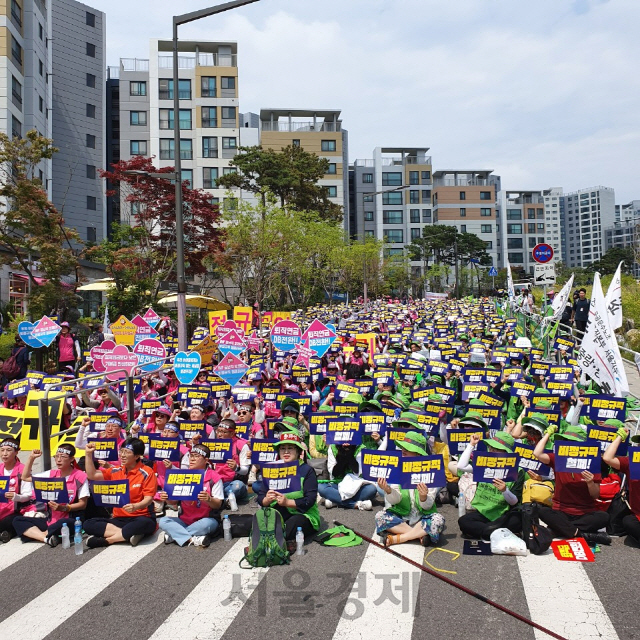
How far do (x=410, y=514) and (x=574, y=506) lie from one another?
179 cm

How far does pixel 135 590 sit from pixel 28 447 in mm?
6759

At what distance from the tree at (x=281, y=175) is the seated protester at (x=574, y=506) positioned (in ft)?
133

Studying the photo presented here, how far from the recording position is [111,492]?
788 cm

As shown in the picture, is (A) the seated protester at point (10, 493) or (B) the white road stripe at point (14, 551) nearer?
(B) the white road stripe at point (14, 551)

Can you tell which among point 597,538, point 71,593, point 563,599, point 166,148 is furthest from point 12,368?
point 166,148

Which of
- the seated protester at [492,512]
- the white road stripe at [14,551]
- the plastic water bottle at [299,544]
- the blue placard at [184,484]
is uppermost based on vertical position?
the blue placard at [184,484]

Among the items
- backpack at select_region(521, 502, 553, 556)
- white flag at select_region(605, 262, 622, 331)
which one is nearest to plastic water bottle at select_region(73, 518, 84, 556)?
backpack at select_region(521, 502, 553, 556)

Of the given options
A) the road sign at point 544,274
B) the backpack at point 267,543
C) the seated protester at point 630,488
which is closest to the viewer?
the backpack at point 267,543

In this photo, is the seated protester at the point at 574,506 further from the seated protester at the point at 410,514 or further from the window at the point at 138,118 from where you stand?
the window at the point at 138,118

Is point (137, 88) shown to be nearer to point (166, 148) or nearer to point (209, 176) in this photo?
point (166, 148)

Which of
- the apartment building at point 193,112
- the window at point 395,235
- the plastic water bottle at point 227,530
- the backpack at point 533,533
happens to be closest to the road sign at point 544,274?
the backpack at point 533,533

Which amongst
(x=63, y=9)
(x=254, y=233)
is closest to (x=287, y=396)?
(x=254, y=233)

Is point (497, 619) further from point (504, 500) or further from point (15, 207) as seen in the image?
point (15, 207)

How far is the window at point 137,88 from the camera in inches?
2457
